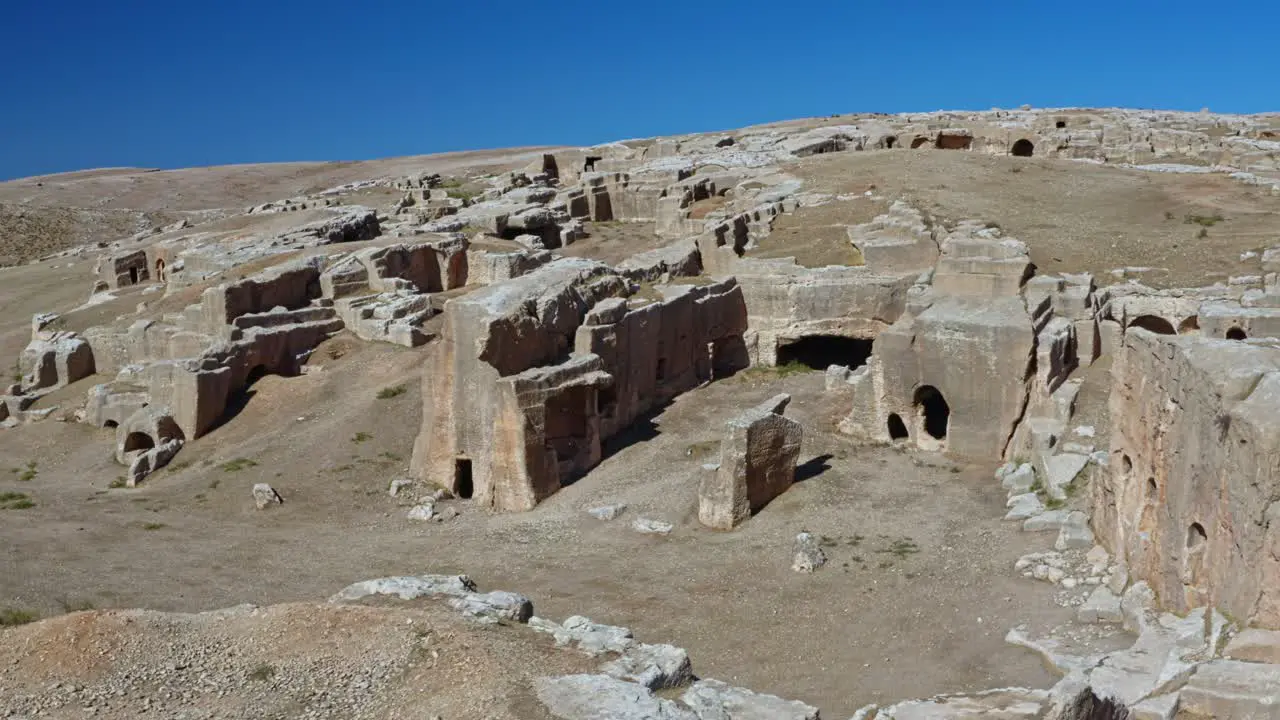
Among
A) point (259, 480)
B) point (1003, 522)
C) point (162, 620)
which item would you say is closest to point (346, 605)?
point (162, 620)

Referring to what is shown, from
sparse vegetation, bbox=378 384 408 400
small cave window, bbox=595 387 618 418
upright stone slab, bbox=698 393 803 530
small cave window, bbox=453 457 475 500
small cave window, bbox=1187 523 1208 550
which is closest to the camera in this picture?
small cave window, bbox=1187 523 1208 550

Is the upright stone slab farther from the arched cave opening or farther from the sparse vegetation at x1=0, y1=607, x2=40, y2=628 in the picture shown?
the arched cave opening

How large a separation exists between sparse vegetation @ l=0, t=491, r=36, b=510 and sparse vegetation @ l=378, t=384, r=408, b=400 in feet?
21.3

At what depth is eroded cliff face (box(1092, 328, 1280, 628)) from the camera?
9211 mm

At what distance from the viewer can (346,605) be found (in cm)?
1073

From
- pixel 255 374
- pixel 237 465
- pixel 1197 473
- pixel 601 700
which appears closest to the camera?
pixel 601 700

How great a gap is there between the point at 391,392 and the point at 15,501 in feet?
22.8

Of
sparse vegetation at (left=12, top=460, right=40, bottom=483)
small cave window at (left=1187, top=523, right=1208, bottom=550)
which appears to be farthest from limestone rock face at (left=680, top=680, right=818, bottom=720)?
sparse vegetation at (left=12, top=460, right=40, bottom=483)

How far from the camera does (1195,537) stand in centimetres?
1068

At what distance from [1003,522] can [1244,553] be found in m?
5.91

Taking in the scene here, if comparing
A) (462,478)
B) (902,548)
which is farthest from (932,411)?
(462,478)

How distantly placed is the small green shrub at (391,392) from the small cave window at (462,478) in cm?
403

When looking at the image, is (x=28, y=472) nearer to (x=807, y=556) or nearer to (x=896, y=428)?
(x=807, y=556)

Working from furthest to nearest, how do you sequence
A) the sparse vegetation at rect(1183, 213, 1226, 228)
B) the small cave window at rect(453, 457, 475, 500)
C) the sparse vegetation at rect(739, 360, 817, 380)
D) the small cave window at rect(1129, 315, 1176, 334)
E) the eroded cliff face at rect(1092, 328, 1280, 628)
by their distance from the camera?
1. the sparse vegetation at rect(1183, 213, 1226, 228)
2. the sparse vegetation at rect(739, 360, 817, 380)
3. the small cave window at rect(1129, 315, 1176, 334)
4. the small cave window at rect(453, 457, 475, 500)
5. the eroded cliff face at rect(1092, 328, 1280, 628)
